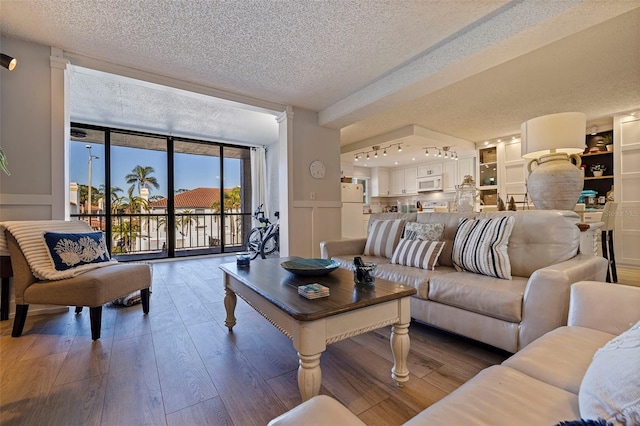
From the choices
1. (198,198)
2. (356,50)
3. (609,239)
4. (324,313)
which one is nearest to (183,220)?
(198,198)

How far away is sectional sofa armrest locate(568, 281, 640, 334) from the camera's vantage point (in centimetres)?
106

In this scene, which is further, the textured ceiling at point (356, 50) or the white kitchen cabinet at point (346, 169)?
the white kitchen cabinet at point (346, 169)

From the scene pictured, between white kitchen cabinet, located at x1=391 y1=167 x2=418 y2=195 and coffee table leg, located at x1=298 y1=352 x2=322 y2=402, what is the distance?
7174mm

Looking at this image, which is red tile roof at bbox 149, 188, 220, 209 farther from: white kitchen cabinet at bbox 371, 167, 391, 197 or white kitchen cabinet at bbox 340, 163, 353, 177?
white kitchen cabinet at bbox 371, 167, 391, 197

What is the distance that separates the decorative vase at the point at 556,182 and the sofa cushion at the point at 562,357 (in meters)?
1.33

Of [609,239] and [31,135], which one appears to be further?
[609,239]

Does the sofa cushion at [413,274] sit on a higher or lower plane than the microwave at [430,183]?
lower

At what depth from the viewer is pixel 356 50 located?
270 centimetres

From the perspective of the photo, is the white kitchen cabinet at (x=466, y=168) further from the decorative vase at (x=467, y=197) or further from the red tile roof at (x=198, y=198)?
the red tile roof at (x=198, y=198)

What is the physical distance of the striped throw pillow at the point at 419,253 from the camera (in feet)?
7.32

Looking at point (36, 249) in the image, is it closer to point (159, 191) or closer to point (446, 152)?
point (159, 191)

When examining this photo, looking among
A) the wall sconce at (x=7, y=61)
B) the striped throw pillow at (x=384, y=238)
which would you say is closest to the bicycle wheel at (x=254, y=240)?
the striped throw pillow at (x=384, y=238)

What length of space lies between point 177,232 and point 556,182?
20.3ft

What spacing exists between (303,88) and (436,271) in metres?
2.67
